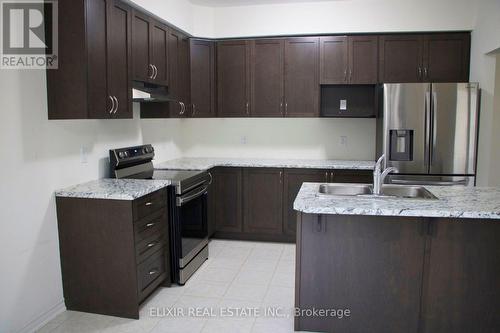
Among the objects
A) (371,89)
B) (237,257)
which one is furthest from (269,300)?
(371,89)

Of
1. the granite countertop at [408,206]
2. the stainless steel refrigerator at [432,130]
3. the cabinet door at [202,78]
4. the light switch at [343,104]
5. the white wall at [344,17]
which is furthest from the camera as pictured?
the light switch at [343,104]

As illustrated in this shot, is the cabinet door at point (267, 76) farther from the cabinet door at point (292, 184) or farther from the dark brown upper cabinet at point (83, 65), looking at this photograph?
the dark brown upper cabinet at point (83, 65)

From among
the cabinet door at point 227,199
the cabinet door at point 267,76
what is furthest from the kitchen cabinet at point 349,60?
the cabinet door at point 227,199

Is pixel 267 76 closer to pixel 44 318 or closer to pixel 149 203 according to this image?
pixel 149 203

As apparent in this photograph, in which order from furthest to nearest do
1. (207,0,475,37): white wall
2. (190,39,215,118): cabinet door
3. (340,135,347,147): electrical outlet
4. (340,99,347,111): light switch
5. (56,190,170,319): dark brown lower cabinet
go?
(340,135,347,147): electrical outlet → (340,99,347,111): light switch → (190,39,215,118): cabinet door → (207,0,475,37): white wall → (56,190,170,319): dark brown lower cabinet

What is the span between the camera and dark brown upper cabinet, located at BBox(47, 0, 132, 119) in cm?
260

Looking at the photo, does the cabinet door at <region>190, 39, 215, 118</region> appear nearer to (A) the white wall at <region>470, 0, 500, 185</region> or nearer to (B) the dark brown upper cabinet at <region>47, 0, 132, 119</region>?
(B) the dark brown upper cabinet at <region>47, 0, 132, 119</region>

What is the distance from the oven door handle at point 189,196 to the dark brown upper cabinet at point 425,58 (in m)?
2.27

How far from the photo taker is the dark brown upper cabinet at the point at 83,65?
2604 mm

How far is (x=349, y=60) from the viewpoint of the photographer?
4.34 metres

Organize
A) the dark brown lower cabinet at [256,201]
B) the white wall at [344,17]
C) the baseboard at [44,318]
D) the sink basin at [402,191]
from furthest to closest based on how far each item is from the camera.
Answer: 1. the dark brown lower cabinet at [256,201]
2. the white wall at [344,17]
3. the sink basin at [402,191]
4. the baseboard at [44,318]

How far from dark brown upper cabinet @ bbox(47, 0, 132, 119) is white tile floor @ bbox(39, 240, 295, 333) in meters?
1.41

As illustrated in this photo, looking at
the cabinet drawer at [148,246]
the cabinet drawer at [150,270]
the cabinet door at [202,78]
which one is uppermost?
the cabinet door at [202,78]

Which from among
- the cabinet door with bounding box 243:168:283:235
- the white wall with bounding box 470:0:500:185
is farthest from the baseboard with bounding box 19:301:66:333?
the white wall with bounding box 470:0:500:185
